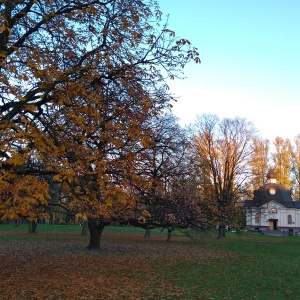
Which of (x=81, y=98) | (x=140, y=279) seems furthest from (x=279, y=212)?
(x=81, y=98)

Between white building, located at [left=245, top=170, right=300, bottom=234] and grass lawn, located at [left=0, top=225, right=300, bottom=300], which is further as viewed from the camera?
white building, located at [left=245, top=170, right=300, bottom=234]

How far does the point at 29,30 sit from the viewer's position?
32.8ft

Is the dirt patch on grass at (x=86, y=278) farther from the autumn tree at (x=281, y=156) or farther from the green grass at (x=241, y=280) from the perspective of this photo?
the autumn tree at (x=281, y=156)

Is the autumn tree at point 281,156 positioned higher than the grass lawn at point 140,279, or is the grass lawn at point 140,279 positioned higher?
the autumn tree at point 281,156

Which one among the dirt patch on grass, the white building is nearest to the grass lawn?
the dirt patch on grass

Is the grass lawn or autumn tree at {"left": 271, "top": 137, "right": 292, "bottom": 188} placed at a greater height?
autumn tree at {"left": 271, "top": 137, "right": 292, "bottom": 188}

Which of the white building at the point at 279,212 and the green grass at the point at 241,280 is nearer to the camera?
the green grass at the point at 241,280

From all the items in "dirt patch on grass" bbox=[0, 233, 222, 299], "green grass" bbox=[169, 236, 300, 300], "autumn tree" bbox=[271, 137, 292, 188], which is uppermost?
"autumn tree" bbox=[271, 137, 292, 188]

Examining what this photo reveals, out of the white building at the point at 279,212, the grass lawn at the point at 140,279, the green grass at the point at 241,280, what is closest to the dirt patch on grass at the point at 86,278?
the grass lawn at the point at 140,279

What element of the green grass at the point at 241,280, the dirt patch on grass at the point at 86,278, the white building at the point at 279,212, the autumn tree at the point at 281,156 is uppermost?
the autumn tree at the point at 281,156

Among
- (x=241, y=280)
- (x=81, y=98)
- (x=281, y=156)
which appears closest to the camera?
(x=81, y=98)

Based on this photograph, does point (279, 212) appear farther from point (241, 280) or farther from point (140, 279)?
point (140, 279)

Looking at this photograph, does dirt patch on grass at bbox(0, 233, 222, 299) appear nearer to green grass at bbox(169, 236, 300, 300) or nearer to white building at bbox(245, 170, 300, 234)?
green grass at bbox(169, 236, 300, 300)

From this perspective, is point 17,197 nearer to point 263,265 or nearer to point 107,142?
point 107,142
